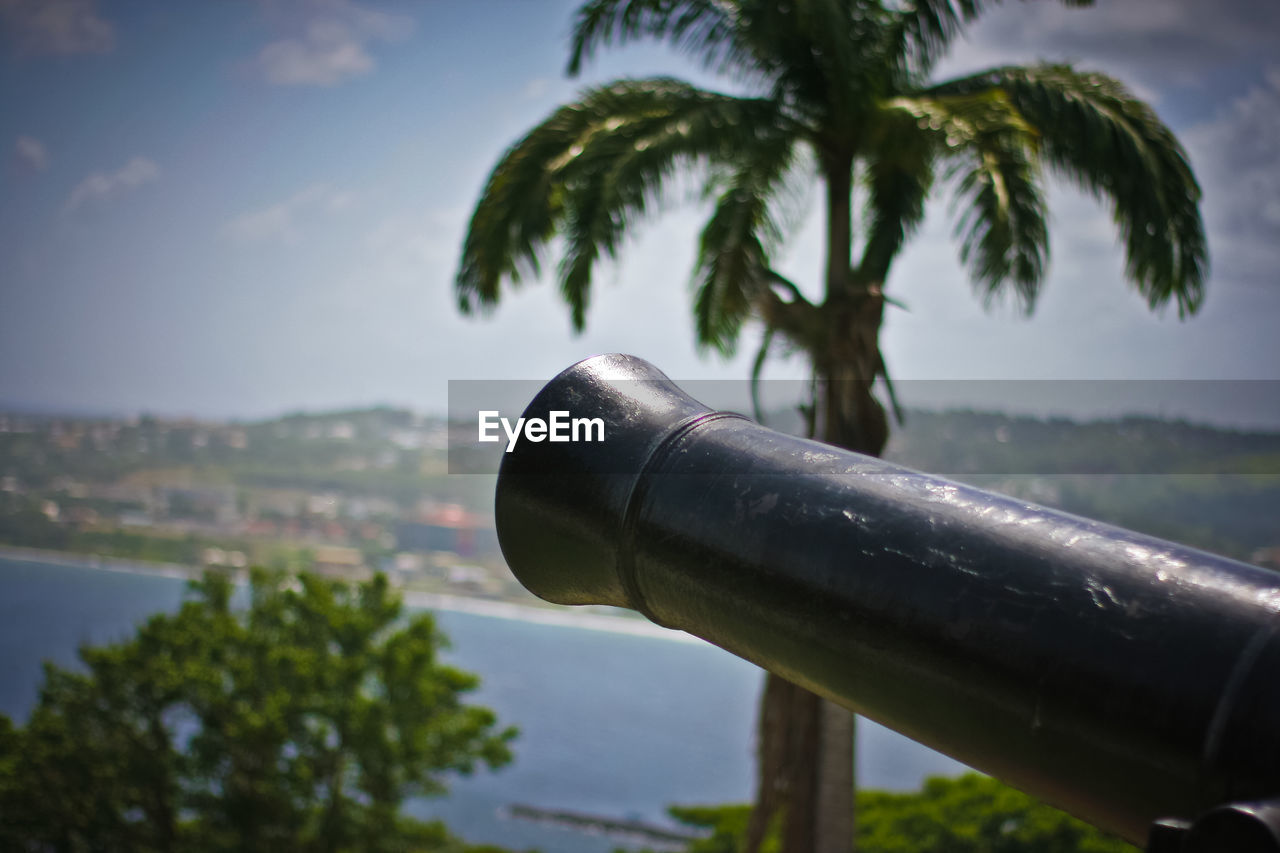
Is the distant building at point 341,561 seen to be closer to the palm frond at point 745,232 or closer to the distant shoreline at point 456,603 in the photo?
the distant shoreline at point 456,603

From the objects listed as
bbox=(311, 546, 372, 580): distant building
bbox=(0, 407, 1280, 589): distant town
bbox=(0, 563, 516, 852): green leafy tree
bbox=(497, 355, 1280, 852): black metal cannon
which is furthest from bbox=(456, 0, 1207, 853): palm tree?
bbox=(311, 546, 372, 580): distant building

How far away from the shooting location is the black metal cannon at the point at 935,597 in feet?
3.57

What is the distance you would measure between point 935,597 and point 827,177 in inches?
312

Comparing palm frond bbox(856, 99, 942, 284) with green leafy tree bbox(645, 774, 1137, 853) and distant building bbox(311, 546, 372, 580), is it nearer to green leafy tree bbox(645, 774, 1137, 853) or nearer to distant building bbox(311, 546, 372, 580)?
green leafy tree bbox(645, 774, 1137, 853)

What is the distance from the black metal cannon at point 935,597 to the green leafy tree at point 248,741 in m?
16.7

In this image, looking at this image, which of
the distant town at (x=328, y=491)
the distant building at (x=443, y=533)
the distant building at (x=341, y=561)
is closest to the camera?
the distant town at (x=328, y=491)

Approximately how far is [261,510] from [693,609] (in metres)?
93.5

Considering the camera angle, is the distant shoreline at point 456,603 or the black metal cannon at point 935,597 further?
the distant shoreline at point 456,603

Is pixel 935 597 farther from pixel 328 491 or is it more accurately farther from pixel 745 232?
pixel 328 491

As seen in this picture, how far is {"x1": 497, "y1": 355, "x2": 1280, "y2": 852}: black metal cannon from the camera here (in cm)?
109

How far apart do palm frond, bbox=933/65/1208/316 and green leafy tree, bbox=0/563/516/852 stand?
1287cm

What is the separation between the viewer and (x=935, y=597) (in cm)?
128

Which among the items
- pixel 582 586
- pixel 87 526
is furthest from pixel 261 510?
pixel 582 586

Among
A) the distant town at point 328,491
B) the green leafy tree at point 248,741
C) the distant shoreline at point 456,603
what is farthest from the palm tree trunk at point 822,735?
the distant shoreline at point 456,603
